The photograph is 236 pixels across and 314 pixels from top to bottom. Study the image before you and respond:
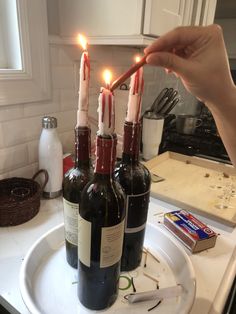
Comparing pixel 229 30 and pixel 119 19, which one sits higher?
pixel 229 30

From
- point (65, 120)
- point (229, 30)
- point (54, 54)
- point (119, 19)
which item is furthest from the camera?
point (229, 30)

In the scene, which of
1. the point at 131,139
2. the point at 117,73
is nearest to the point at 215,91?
the point at 131,139

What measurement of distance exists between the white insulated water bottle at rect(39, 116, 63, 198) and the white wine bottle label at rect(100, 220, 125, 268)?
46cm

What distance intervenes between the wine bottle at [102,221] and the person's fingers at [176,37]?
126mm

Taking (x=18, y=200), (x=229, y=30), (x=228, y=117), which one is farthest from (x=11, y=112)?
(x=229, y=30)

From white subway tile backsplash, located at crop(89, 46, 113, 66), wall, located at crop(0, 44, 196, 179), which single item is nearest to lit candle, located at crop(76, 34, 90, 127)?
wall, located at crop(0, 44, 196, 179)

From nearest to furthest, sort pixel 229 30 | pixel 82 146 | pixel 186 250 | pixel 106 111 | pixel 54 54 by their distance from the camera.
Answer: pixel 106 111, pixel 82 146, pixel 186 250, pixel 54 54, pixel 229 30

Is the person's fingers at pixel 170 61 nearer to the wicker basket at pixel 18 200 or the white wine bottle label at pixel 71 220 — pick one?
the white wine bottle label at pixel 71 220

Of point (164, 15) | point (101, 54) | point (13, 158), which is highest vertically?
point (164, 15)

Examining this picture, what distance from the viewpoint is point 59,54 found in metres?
0.89

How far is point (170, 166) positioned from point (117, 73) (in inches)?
19.3

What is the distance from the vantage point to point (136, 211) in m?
→ 0.49

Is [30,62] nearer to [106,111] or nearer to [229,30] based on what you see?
[106,111]

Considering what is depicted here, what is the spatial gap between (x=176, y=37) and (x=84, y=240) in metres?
0.33
